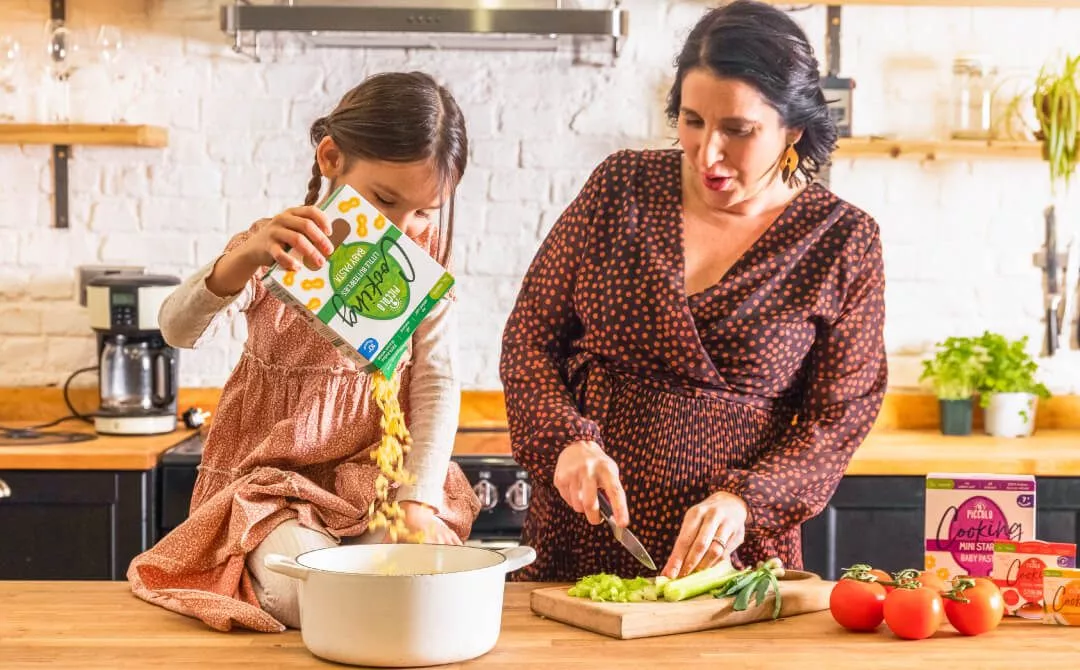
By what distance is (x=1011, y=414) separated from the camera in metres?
3.38

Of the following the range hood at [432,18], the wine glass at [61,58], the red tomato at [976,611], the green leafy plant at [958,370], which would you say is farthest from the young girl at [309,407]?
the green leafy plant at [958,370]

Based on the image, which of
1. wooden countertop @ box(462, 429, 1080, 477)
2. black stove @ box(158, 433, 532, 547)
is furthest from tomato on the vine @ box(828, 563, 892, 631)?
black stove @ box(158, 433, 532, 547)

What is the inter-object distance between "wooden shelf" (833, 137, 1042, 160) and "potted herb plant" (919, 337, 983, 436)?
0.50 m

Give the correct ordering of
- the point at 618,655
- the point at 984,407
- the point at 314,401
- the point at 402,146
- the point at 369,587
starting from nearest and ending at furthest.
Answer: the point at 369,587 → the point at 618,655 → the point at 402,146 → the point at 314,401 → the point at 984,407

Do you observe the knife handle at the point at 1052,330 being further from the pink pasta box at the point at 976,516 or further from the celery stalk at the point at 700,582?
the celery stalk at the point at 700,582

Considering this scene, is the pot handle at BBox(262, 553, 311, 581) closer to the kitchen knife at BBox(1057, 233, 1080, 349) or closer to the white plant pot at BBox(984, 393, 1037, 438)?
the white plant pot at BBox(984, 393, 1037, 438)

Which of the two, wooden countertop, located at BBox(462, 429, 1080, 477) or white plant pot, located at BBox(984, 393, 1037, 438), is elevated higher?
white plant pot, located at BBox(984, 393, 1037, 438)

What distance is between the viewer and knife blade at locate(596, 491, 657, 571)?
160 cm

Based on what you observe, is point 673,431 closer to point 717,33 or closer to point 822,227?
point 822,227

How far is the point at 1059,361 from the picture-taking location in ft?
11.9

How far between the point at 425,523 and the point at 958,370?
1.99 meters

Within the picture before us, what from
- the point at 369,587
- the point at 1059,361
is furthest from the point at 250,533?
the point at 1059,361

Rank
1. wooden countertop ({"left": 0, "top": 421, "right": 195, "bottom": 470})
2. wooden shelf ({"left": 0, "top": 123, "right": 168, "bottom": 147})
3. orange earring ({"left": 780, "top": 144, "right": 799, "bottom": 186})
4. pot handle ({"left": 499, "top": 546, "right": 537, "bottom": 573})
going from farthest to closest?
1. wooden shelf ({"left": 0, "top": 123, "right": 168, "bottom": 147})
2. wooden countertop ({"left": 0, "top": 421, "right": 195, "bottom": 470})
3. orange earring ({"left": 780, "top": 144, "right": 799, "bottom": 186})
4. pot handle ({"left": 499, "top": 546, "right": 537, "bottom": 573})

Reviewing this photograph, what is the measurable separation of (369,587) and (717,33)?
96 cm
